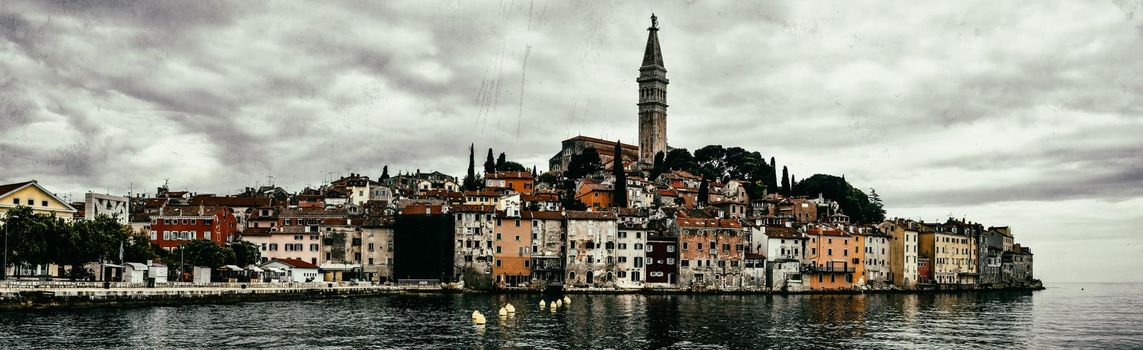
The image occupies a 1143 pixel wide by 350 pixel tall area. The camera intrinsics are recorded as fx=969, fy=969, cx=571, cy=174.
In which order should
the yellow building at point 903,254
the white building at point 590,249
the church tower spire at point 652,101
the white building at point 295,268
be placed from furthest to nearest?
the church tower spire at point 652,101 → the yellow building at point 903,254 → the white building at point 590,249 → the white building at point 295,268

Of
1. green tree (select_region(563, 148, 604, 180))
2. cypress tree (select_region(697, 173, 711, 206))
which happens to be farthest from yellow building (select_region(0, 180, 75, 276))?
green tree (select_region(563, 148, 604, 180))

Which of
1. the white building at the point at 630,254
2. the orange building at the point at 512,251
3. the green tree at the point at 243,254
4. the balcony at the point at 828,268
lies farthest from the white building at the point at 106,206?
the balcony at the point at 828,268

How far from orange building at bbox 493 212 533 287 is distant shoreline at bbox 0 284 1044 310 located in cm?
248

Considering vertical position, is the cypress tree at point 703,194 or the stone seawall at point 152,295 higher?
the cypress tree at point 703,194

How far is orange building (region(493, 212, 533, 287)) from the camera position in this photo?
105 metres

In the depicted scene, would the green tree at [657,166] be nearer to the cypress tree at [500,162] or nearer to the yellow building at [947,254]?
the cypress tree at [500,162]

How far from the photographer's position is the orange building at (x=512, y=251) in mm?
105000

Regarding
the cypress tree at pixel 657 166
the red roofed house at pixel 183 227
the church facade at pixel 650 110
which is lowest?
the red roofed house at pixel 183 227

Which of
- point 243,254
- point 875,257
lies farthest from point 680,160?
point 243,254

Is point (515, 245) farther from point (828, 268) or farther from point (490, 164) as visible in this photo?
point (490, 164)

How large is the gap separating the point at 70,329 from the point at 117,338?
15.6 feet

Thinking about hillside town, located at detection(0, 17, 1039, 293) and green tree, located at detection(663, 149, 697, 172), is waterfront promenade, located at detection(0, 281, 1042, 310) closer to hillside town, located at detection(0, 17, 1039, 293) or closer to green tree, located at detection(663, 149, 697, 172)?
hillside town, located at detection(0, 17, 1039, 293)

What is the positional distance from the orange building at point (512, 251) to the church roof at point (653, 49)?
89143mm

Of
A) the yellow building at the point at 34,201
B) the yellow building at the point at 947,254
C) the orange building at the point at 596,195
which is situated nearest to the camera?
the yellow building at the point at 34,201
